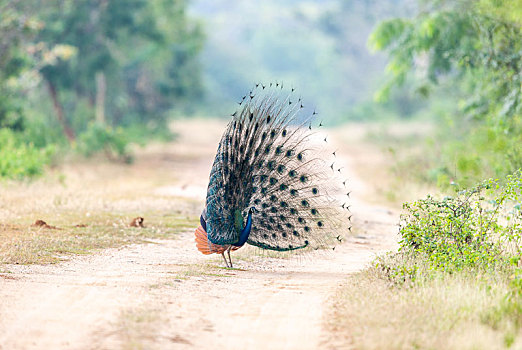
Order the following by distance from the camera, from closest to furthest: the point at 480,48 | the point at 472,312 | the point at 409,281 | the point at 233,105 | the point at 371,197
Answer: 1. the point at 472,312
2. the point at 409,281
3. the point at 480,48
4. the point at 371,197
5. the point at 233,105

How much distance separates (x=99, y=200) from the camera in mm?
13367

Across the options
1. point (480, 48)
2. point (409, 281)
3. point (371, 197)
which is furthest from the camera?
point (371, 197)

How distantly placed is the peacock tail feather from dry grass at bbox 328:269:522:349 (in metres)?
1.29

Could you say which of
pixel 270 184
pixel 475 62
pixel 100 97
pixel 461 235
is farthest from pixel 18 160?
pixel 100 97

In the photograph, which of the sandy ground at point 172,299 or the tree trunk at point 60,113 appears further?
the tree trunk at point 60,113

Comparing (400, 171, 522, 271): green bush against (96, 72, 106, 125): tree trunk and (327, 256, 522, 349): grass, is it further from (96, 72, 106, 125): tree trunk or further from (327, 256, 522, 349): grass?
(96, 72, 106, 125): tree trunk

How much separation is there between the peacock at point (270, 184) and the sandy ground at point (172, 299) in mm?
467

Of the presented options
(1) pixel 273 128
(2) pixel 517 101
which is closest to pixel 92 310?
(1) pixel 273 128

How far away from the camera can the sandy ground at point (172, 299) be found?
5543mm

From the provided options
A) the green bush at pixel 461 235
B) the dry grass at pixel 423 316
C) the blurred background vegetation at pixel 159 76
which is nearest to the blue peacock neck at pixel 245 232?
the dry grass at pixel 423 316

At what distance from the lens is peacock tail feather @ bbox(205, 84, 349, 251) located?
8.00 metres

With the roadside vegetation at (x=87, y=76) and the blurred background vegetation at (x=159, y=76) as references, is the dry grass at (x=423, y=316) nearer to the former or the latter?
the blurred background vegetation at (x=159, y=76)

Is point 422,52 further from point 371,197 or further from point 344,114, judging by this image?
point 344,114

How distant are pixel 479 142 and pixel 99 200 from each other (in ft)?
27.5
